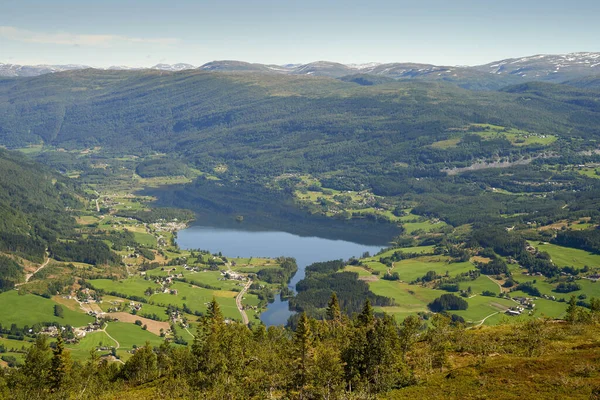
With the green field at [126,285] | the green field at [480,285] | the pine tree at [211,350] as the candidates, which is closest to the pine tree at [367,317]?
the pine tree at [211,350]

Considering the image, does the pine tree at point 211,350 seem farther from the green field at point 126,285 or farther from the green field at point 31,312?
the green field at point 126,285

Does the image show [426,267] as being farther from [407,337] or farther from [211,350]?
[211,350]

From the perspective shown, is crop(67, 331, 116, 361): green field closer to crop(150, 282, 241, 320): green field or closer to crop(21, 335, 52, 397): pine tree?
crop(150, 282, 241, 320): green field

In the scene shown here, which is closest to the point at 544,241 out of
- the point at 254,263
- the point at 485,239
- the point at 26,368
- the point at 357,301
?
the point at 485,239

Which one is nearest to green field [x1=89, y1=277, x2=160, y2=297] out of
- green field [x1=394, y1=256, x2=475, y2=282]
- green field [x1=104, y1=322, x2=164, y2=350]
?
green field [x1=104, y1=322, x2=164, y2=350]

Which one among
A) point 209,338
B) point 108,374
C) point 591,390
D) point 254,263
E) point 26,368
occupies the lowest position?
point 254,263

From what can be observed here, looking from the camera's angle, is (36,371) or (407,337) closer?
(407,337)

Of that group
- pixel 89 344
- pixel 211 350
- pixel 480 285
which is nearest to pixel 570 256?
pixel 480 285

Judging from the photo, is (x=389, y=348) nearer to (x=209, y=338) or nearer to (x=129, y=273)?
(x=209, y=338)
